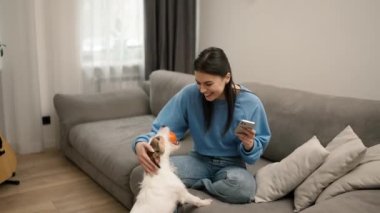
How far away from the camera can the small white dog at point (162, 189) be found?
5.65 ft

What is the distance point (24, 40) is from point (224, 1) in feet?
6.27

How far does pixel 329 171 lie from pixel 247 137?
0.40 metres

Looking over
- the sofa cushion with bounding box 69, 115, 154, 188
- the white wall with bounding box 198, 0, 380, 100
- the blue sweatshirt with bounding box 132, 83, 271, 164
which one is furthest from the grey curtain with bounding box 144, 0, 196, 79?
the blue sweatshirt with bounding box 132, 83, 271, 164

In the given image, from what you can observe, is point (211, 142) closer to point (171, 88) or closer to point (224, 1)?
point (171, 88)

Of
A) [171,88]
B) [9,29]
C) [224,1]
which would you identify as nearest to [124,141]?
[171,88]

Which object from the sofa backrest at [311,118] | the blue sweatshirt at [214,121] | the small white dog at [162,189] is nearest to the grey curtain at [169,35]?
the sofa backrest at [311,118]

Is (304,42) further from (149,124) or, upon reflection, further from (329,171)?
(329,171)

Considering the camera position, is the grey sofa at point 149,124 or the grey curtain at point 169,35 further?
the grey curtain at point 169,35

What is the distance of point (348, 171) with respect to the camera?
1760mm

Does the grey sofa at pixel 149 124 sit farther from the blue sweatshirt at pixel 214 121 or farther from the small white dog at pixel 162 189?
the blue sweatshirt at pixel 214 121

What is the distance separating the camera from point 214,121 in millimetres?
2006

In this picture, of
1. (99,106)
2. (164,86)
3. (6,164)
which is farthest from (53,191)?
(164,86)

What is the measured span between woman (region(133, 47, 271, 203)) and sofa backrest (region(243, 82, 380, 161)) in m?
0.42

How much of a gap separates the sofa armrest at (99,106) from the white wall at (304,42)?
1029 mm
